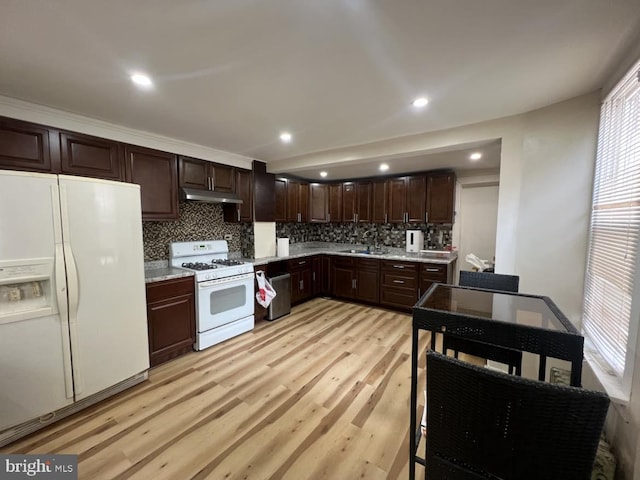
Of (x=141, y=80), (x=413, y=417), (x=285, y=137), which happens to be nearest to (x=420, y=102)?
(x=285, y=137)

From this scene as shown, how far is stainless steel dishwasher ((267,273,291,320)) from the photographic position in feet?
12.0

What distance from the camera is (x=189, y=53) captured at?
1.40m

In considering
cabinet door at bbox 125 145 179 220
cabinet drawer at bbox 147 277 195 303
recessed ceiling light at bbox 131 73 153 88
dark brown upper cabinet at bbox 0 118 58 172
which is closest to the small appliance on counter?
cabinet drawer at bbox 147 277 195 303

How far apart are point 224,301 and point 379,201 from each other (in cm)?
300

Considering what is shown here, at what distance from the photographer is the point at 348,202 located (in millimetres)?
4848

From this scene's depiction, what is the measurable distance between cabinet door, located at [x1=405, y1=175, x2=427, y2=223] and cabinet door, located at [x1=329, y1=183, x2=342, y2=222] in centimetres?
127

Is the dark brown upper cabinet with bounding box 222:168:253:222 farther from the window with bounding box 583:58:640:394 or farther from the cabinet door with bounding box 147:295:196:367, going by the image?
the window with bounding box 583:58:640:394

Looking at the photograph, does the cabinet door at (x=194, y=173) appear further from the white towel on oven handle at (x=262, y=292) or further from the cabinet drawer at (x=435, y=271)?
the cabinet drawer at (x=435, y=271)

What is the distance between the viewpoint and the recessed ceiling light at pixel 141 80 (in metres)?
1.61

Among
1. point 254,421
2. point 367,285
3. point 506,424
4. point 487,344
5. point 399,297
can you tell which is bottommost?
point 254,421

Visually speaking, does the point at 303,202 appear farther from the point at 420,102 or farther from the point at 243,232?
the point at 420,102

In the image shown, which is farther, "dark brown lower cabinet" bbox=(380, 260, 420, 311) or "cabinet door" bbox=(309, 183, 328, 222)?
"cabinet door" bbox=(309, 183, 328, 222)

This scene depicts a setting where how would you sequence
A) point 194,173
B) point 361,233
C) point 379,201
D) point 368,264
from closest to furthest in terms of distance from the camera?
point 194,173 < point 368,264 < point 379,201 < point 361,233

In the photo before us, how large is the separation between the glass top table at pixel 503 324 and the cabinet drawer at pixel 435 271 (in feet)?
7.24
